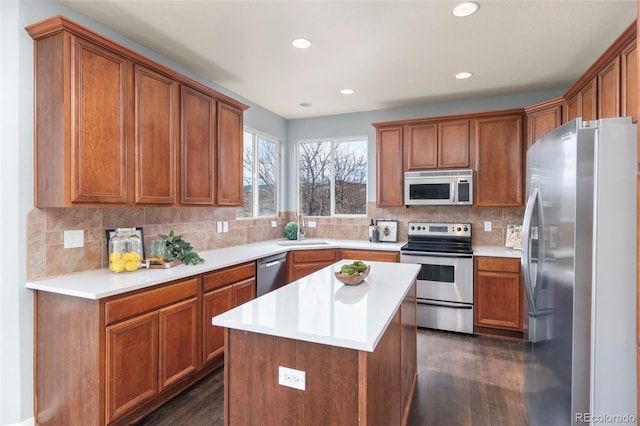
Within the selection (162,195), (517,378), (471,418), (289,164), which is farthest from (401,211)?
(162,195)

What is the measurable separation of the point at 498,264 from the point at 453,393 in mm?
1570

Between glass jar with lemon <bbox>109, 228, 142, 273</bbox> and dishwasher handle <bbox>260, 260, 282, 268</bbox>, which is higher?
glass jar with lemon <bbox>109, 228, 142, 273</bbox>

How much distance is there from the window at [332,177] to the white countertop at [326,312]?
2826 mm

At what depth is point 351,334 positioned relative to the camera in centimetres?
126

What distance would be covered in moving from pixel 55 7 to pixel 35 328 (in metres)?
2.03

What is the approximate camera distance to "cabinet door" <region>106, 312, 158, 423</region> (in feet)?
6.40

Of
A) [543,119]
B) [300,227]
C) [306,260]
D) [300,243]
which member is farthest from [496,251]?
[300,227]

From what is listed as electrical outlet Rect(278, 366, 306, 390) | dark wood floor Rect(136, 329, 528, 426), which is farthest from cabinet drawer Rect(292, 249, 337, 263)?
electrical outlet Rect(278, 366, 306, 390)

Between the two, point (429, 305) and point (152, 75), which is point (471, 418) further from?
point (152, 75)

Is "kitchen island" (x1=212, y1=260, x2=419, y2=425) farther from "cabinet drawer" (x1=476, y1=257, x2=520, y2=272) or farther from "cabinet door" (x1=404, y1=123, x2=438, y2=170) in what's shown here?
"cabinet door" (x1=404, y1=123, x2=438, y2=170)

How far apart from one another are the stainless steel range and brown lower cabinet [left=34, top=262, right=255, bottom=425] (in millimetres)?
2493

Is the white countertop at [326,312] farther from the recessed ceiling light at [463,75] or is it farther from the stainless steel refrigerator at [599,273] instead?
the recessed ceiling light at [463,75]

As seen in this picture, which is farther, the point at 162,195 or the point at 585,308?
the point at 162,195

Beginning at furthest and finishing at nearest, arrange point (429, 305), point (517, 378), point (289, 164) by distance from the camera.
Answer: point (289, 164) → point (429, 305) → point (517, 378)
